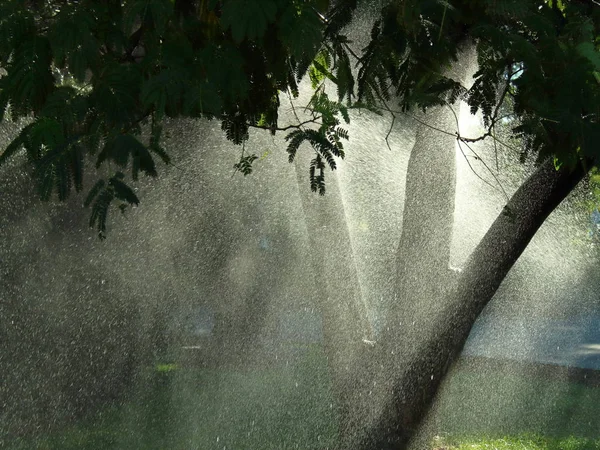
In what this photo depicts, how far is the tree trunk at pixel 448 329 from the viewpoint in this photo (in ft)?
22.8

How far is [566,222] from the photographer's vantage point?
1045cm

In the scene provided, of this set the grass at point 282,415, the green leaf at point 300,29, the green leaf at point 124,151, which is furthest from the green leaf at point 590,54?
the grass at point 282,415

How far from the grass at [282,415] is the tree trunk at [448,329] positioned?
47 cm

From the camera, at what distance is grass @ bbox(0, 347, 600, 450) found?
7898 mm

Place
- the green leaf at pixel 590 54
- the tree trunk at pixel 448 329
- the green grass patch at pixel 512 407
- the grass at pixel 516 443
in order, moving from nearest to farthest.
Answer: the green leaf at pixel 590 54, the tree trunk at pixel 448 329, the grass at pixel 516 443, the green grass patch at pixel 512 407

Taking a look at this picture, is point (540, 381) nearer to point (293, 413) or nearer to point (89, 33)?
point (293, 413)

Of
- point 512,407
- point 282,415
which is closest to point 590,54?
point 282,415

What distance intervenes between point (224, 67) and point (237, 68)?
5 centimetres

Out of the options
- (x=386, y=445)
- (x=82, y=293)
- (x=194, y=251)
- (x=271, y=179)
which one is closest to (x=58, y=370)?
(x=82, y=293)

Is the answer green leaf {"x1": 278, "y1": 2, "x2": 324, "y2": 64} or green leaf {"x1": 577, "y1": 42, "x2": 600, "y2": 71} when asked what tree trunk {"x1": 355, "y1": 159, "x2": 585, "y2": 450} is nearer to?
green leaf {"x1": 577, "y1": 42, "x2": 600, "y2": 71}

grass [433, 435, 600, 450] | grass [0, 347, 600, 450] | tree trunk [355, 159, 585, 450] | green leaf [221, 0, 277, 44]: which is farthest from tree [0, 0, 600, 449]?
grass [433, 435, 600, 450]

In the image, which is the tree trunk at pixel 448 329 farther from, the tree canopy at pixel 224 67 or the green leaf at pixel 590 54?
Result: the green leaf at pixel 590 54

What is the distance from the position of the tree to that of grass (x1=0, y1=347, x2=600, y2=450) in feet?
11.1

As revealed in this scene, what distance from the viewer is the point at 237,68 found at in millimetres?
3746
